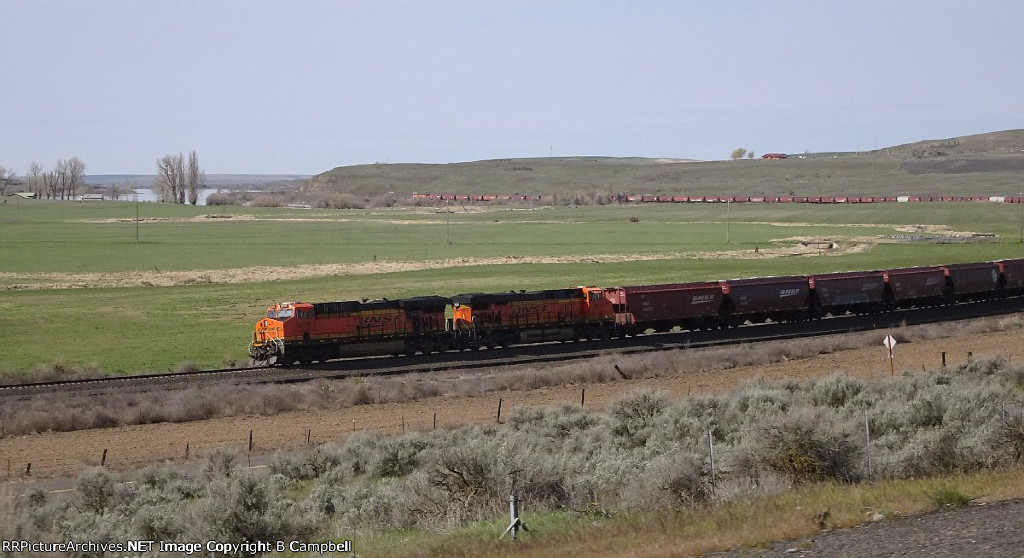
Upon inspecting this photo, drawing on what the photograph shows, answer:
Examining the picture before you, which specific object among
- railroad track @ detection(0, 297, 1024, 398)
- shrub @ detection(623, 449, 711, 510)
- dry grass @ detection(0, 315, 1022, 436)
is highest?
shrub @ detection(623, 449, 711, 510)

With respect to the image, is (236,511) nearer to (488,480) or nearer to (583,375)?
(488,480)

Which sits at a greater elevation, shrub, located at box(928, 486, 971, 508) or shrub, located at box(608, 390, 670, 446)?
shrub, located at box(928, 486, 971, 508)

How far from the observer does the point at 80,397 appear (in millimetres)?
34031

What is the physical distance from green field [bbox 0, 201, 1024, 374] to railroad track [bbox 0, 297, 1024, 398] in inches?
182

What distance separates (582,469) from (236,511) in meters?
6.99

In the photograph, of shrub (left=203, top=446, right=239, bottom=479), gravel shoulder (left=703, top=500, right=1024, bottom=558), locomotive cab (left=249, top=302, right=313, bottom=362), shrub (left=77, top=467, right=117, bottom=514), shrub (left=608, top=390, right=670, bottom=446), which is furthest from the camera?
locomotive cab (left=249, top=302, right=313, bottom=362)

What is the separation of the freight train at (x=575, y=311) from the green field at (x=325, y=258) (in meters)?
4.59

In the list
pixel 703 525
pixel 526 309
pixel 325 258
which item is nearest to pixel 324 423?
pixel 526 309

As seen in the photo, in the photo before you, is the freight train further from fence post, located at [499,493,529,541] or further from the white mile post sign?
fence post, located at [499,493,529,541]

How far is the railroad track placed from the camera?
37.2m

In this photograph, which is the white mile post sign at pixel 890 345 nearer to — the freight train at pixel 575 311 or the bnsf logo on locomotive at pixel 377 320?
the freight train at pixel 575 311

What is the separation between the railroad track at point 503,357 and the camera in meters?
37.2

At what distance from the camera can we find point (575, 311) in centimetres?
4925

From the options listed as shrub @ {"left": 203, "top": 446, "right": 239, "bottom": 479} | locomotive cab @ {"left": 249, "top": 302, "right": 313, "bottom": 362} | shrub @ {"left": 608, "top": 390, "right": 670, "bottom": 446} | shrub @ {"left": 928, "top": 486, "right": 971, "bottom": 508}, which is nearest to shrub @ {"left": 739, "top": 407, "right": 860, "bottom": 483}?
shrub @ {"left": 928, "top": 486, "right": 971, "bottom": 508}
